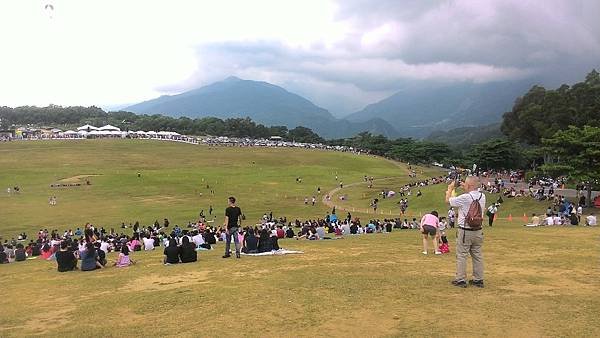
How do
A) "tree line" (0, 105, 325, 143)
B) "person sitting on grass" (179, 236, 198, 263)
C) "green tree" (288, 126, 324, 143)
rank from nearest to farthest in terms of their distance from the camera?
"person sitting on grass" (179, 236, 198, 263) → "tree line" (0, 105, 325, 143) → "green tree" (288, 126, 324, 143)

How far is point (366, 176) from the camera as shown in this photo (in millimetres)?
90375

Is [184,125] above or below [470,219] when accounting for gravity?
above

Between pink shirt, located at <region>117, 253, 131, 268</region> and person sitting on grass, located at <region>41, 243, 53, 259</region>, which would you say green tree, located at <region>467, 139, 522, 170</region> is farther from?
pink shirt, located at <region>117, 253, 131, 268</region>

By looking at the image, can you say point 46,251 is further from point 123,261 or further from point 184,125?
point 184,125

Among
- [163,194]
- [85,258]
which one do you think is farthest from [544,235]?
[163,194]

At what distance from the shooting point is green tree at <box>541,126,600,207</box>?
3812cm

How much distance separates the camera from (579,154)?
39.9 metres

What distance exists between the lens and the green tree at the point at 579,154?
38125 millimetres

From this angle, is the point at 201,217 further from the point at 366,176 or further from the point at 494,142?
the point at 494,142

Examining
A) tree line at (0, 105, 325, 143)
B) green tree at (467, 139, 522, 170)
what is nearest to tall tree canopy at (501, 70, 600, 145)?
green tree at (467, 139, 522, 170)

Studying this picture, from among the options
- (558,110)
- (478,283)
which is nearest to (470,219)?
(478,283)

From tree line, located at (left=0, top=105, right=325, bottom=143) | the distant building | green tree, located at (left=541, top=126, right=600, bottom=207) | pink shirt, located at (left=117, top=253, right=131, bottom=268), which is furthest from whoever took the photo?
tree line, located at (left=0, top=105, right=325, bottom=143)

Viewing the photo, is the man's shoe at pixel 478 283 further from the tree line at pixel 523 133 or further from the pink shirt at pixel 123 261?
the tree line at pixel 523 133

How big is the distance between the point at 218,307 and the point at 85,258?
7.50 metres
